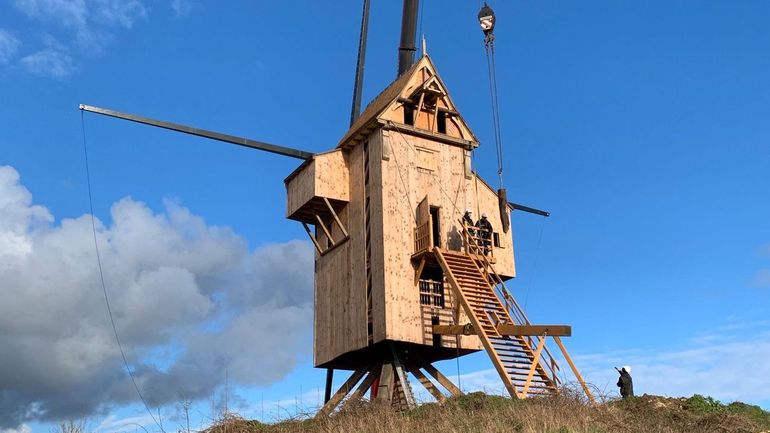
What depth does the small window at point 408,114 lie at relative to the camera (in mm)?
29889

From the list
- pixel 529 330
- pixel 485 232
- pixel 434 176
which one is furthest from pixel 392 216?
pixel 529 330

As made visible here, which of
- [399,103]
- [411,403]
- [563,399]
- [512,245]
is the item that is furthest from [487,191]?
[563,399]

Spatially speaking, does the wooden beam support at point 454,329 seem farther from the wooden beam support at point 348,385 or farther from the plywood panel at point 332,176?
the plywood panel at point 332,176

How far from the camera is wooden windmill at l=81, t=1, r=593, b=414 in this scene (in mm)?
26406

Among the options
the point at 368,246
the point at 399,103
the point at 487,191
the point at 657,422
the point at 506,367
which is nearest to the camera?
the point at 657,422

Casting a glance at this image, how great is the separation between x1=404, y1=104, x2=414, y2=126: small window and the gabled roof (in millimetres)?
454

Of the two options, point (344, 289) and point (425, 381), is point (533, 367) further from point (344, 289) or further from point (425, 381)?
point (344, 289)

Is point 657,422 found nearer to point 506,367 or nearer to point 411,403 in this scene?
point 506,367

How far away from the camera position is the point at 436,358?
29.1 m

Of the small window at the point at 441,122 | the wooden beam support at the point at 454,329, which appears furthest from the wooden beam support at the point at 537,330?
the small window at the point at 441,122

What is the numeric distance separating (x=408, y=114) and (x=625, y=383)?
1241cm

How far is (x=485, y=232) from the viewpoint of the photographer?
2872cm

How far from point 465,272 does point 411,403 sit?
14.9 ft

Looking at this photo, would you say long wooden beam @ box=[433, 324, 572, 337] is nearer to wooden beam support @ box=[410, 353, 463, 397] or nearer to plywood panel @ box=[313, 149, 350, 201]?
wooden beam support @ box=[410, 353, 463, 397]
